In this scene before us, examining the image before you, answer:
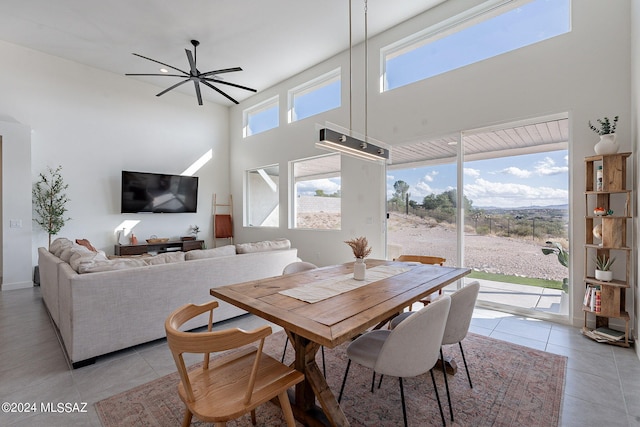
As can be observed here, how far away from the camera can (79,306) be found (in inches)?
88.7

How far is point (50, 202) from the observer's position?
5.07m

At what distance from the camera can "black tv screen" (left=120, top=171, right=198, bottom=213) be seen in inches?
230

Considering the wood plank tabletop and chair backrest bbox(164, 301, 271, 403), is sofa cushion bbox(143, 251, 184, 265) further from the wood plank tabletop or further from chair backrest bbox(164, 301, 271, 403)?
→ chair backrest bbox(164, 301, 271, 403)

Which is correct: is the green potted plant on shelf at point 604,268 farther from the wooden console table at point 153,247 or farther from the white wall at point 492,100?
the wooden console table at point 153,247

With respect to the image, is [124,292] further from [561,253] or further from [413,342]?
[561,253]

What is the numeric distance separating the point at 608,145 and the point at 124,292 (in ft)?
14.4

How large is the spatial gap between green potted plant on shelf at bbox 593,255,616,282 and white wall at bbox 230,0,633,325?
0.24 m

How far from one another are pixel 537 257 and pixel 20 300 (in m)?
6.66

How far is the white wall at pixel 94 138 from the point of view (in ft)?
15.9

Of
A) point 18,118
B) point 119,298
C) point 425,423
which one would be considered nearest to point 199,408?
point 425,423

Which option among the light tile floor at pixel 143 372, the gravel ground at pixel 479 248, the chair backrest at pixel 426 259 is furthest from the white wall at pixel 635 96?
the chair backrest at pixel 426 259

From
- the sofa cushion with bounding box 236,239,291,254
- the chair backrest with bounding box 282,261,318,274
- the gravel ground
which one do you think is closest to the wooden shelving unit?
the gravel ground

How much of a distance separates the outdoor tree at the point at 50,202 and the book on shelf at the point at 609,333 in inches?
291

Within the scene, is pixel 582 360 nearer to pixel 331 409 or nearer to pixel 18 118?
pixel 331 409
